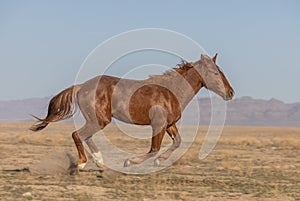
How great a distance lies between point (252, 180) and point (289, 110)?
188624mm

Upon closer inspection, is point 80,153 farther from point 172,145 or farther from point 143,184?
point 172,145

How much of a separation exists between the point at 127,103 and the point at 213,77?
7.82ft

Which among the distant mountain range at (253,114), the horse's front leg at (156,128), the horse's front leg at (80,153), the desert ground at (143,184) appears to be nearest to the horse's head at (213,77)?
the horse's front leg at (156,128)

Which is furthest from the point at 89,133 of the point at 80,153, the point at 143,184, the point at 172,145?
the point at 172,145

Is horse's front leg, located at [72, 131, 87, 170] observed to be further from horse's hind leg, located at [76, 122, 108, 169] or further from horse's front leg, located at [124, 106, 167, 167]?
horse's front leg, located at [124, 106, 167, 167]

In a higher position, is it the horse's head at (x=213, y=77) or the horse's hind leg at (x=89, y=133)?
the horse's head at (x=213, y=77)

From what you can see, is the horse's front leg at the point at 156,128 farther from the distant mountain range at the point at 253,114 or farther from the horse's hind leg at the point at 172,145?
the distant mountain range at the point at 253,114

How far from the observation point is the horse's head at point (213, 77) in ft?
44.6

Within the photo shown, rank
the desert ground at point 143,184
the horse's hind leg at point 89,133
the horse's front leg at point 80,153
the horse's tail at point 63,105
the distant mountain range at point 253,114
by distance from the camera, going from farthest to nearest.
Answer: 1. the distant mountain range at point 253,114
2. the horse's tail at point 63,105
3. the horse's hind leg at point 89,133
4. the horse's front leg at point 80,153
5. the desert ground at point 143,184

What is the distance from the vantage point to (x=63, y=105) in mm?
13273

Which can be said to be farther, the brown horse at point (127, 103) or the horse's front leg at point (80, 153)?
the brown horse at point (127, 103)

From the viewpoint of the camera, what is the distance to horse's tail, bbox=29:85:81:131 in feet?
43.4

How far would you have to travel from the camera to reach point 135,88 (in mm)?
13062

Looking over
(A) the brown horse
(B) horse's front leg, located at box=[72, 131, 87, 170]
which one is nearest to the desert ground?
(B) horse's front leg, located at box=[72, 131, 87, 170]
